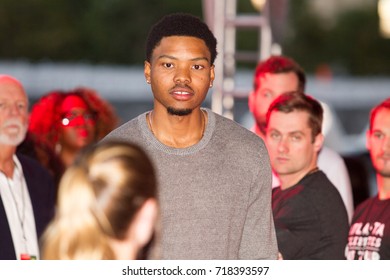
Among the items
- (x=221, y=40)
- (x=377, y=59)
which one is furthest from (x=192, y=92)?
(x=377, y=59)

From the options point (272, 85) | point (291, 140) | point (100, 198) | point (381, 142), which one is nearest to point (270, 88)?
point (272, 85)

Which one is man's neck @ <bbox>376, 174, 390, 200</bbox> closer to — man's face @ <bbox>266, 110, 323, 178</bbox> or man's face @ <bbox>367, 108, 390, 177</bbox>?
man's face @ <bbox>367, 108, 390, 177</bbox>

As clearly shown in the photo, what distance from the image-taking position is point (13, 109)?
3.99 m

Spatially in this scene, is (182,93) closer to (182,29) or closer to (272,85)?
(182,29)

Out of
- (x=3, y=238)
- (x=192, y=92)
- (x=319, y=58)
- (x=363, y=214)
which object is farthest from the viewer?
(x=319, y=58)

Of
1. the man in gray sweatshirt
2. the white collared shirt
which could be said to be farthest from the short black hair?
the white collared shirt

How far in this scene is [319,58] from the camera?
49.1 meters

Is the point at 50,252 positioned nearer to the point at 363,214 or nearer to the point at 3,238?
the point at 3,238

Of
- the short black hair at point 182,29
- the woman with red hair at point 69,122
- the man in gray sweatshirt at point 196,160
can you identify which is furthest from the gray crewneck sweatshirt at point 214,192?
the woman with red hair at point 69,122

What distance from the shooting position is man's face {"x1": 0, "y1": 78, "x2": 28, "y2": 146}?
393 cm

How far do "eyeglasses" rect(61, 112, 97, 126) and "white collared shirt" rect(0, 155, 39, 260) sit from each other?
1.21m

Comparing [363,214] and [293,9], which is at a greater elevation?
[293,9]

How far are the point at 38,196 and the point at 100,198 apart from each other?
1873 millimetres
